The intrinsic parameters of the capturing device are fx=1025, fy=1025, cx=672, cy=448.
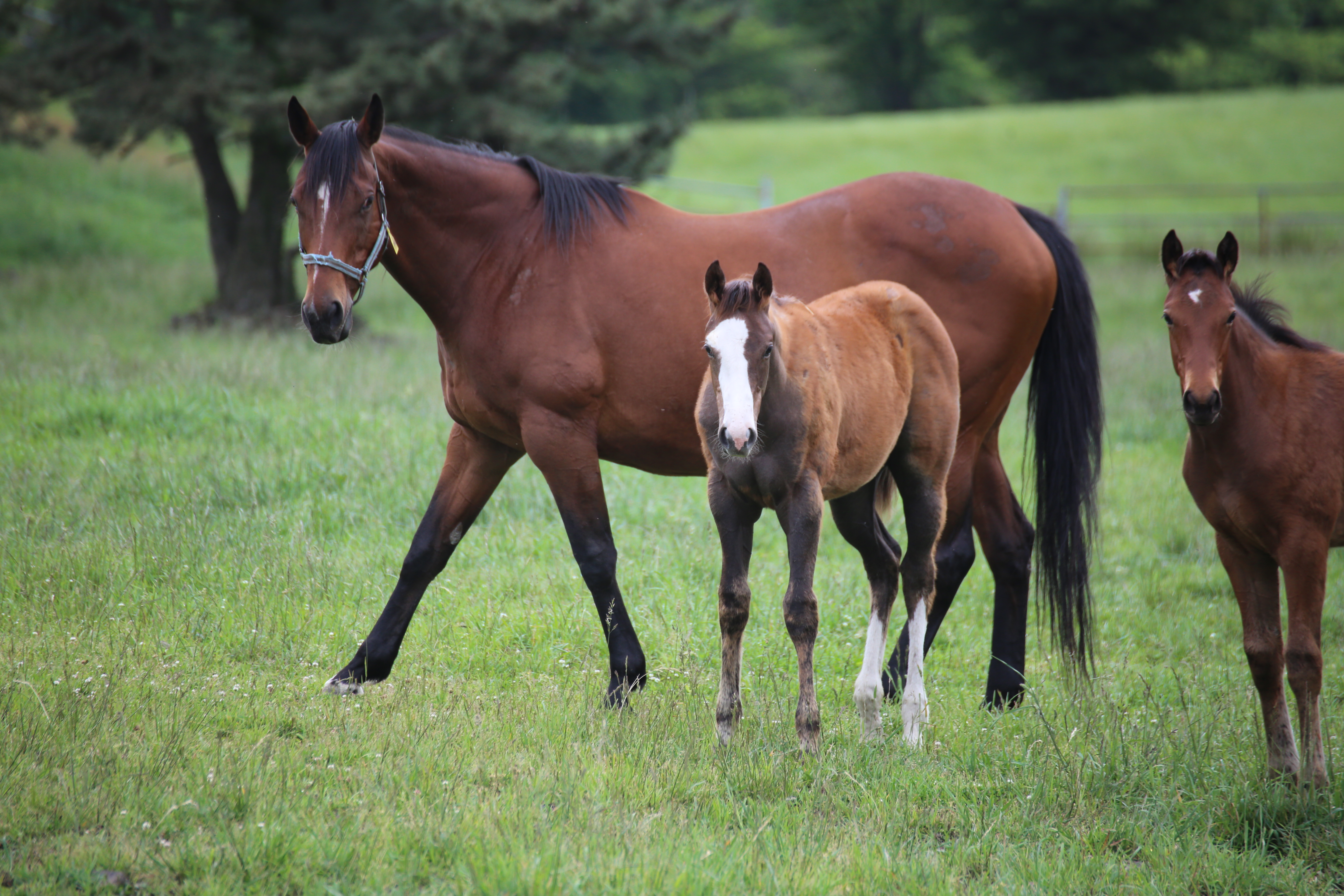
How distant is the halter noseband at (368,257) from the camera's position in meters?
3.77

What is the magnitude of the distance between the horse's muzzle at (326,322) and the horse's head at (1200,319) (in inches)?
115

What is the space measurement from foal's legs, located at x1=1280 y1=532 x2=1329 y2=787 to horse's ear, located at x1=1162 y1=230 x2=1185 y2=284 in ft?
3.39

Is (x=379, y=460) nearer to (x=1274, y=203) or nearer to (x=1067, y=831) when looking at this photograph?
(x=1067, y=831)

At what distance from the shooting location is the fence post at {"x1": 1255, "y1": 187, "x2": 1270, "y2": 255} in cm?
2053

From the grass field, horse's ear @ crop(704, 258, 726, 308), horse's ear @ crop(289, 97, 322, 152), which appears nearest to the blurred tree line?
the grass field

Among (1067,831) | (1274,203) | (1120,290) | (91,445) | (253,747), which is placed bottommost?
(1067,831)

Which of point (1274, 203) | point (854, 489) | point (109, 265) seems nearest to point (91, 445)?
point (854, 489)

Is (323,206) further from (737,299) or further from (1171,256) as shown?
(1171,256)

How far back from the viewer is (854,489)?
3.96 metres

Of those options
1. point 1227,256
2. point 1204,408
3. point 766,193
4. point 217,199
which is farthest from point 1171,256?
point 766,193

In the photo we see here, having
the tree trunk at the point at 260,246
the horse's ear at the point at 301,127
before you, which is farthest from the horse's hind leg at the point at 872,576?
the tree trunk at the point at 260,246

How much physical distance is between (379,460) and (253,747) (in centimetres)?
382

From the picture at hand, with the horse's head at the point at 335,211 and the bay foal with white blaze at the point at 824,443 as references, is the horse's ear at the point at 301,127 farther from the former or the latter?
the bay foal with white blaze at the point at 824,443

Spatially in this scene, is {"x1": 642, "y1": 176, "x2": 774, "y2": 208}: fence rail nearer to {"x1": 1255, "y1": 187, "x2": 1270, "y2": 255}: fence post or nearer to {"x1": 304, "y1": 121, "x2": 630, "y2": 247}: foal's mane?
{"x1": 1255, "y1": 187, "x2": 1270, "y2": 255}: fence post
